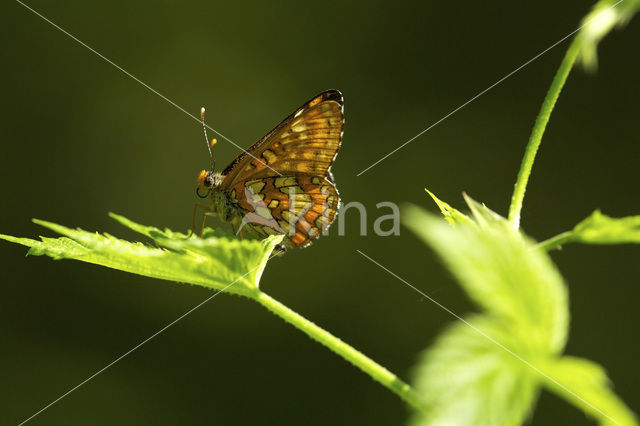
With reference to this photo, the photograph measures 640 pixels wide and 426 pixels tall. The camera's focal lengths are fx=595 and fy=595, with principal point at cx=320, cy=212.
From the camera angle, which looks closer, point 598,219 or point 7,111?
point 598,219

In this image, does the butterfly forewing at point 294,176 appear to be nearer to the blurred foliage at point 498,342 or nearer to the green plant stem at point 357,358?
the green plant stem at point 357,358

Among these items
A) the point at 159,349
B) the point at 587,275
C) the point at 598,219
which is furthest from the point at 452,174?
the point at 598,219

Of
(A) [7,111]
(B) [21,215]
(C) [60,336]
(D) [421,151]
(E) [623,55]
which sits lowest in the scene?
(C) [60,336]

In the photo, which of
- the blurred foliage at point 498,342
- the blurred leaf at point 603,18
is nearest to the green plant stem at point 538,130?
the blurred leaf at point 603,18

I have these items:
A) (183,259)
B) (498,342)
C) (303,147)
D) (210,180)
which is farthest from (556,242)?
(210,180)

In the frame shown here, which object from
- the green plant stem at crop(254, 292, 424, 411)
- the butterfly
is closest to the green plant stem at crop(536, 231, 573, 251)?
the green plant stem at crop(254, 292, 424, 411)

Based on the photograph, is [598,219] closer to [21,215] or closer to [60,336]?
[60,336]

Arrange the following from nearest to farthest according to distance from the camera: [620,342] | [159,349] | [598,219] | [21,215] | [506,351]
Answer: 1. [506,351]
2. [598,219]
3. [620,342]
4. [159,349]
5. [21,215]
